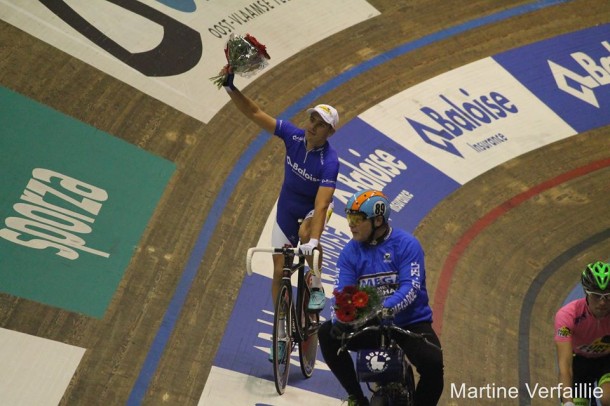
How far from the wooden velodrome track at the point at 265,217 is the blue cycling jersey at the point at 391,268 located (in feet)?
5.59

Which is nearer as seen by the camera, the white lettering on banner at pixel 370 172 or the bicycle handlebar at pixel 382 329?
the bicycle handlebar at pixel 382 329

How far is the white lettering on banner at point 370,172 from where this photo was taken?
905 centimetres

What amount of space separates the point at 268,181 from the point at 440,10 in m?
4.26

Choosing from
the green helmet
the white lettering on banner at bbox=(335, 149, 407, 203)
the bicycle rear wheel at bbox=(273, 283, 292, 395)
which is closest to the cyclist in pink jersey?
the green helmet

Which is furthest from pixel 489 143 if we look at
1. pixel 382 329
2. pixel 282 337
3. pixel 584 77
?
pixel 382 329

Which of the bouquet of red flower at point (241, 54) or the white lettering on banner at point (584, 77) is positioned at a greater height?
the white lettering on banner at point (584, 77)

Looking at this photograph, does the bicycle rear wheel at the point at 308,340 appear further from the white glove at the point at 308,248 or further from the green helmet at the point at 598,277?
the green helmet at the point at 598,277

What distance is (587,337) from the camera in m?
5.40

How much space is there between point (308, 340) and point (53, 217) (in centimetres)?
238

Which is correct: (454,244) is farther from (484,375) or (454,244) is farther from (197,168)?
(197,168)

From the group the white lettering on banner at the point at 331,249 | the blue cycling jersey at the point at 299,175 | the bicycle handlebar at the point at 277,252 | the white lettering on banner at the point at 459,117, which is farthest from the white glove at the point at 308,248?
the white lettering on banner at the point at 459,117

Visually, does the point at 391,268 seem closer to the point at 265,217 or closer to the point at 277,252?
the point at 277,252

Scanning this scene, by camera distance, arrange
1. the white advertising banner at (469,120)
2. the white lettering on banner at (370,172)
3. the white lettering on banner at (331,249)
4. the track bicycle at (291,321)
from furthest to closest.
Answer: the white advertising banner at (469,120)
the white lettering on banner at (370,172)
the white lettering on banner at (331,249)
the track bicycle at (291,321)

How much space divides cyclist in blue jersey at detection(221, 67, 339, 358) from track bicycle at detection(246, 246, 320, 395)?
0.15 meters
